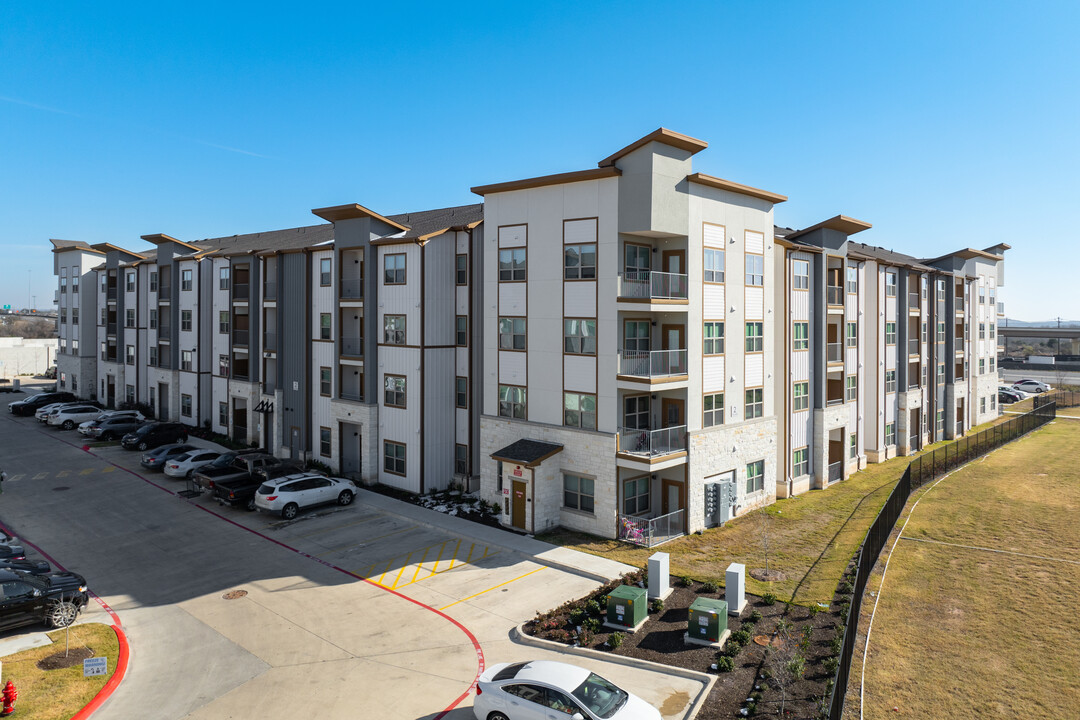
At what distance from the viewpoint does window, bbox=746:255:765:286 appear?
29.6 meters

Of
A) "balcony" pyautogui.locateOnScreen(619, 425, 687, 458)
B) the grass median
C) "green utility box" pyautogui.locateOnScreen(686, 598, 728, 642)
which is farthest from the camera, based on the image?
"balcony" pyautogui.locateOnScreen(619, 425, 687, 458)

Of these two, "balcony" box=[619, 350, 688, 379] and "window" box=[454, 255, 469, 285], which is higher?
"window" box=[454, 255, 469, 285]

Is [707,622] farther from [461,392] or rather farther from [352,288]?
[352,288]

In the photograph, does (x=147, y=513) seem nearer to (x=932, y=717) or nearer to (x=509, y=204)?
(x=509, y=204)

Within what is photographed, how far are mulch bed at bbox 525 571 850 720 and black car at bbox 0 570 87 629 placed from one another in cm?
1267

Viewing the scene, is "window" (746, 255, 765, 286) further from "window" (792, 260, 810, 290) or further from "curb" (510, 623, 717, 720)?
"curb" (510, 623, 717, 720)

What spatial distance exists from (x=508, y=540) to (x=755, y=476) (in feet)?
41.4

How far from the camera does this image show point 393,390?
32625mm

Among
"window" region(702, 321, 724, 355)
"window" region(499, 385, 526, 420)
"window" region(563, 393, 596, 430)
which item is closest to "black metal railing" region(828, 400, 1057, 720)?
"window" region(702, 321, 724, 355)

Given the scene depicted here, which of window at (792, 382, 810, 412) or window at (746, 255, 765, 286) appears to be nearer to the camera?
window at (746, 255, 765, 286)

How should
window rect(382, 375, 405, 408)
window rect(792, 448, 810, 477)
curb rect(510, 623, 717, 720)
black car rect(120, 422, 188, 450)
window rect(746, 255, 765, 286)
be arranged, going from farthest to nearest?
1. black car rect(120, 422, 188, 450)
2. window rect(792, 448, 810, 477)
3. window rect(382, 375, 405, 408)
4. window rect(746, 255, 765, 286)
5. curb rect(510, 623, 717, 720)

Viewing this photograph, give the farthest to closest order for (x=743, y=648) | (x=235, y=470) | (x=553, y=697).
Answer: (x=235, y=470) < (x=743, y=648) < (x=553, y=697)

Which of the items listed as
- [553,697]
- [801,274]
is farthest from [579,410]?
[801,274]

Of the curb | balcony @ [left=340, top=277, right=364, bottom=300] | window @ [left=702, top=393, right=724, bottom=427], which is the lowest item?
the curb
